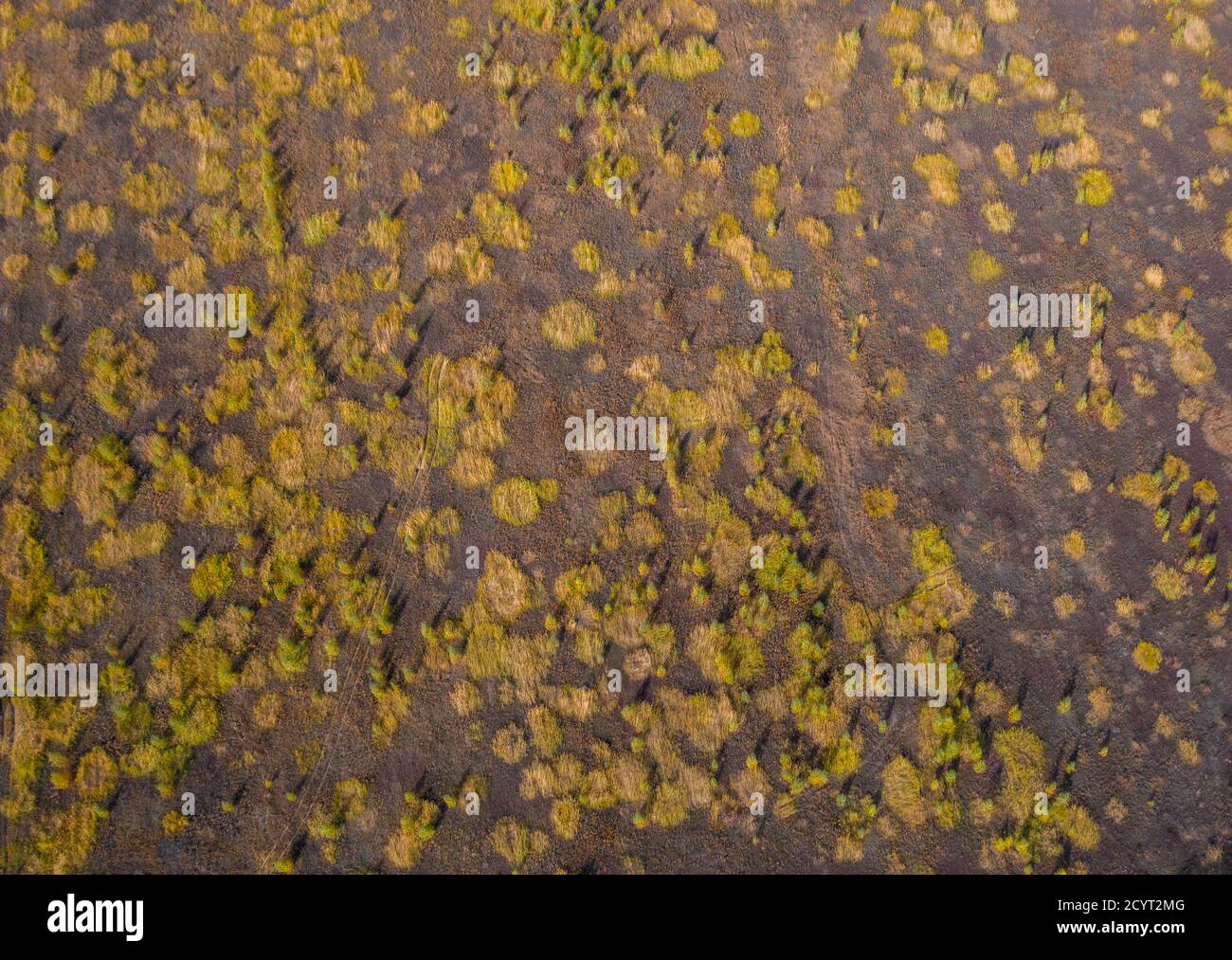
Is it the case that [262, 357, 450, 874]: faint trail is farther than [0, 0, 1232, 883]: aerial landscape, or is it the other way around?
[0, 0, 1232, 883]: aerial landscape

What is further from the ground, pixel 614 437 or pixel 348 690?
pixel 614 437

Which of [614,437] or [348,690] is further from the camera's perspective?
[614,437]

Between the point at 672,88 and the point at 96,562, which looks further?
the point at 672,88
